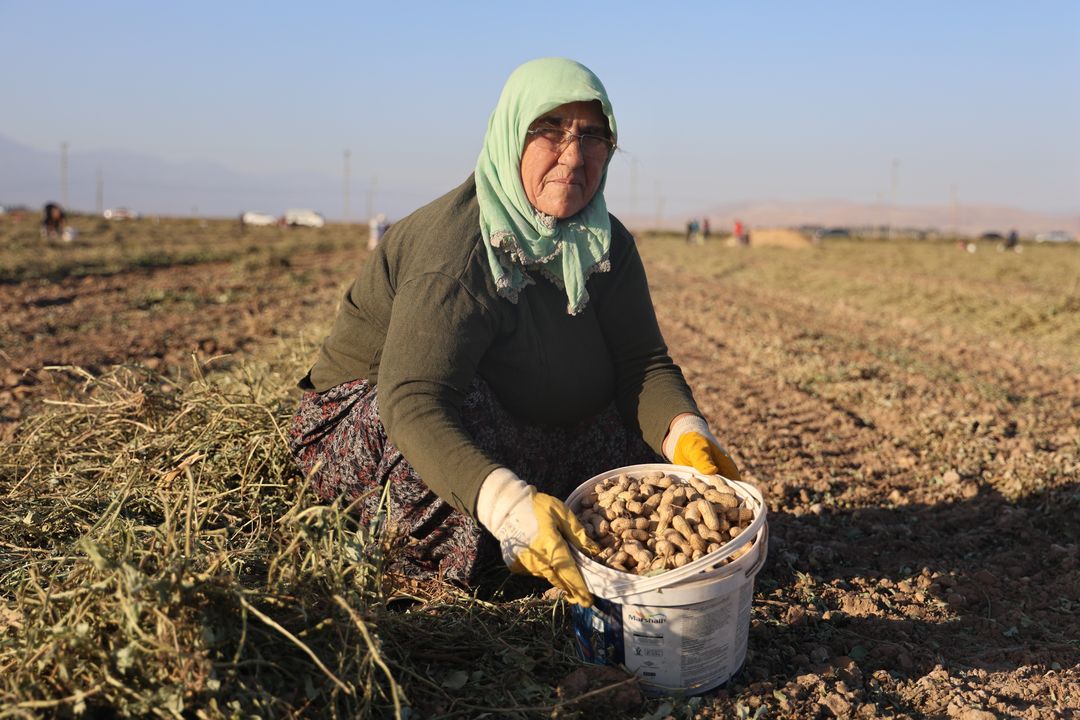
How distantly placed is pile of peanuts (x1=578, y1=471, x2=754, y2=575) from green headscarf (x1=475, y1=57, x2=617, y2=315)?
519 millimetres

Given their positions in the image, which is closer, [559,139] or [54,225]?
[559,139]

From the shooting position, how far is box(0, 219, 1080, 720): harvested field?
1.66m

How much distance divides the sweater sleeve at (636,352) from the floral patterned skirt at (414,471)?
134 mm

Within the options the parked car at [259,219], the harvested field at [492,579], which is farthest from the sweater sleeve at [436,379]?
the parked car at [259,219]

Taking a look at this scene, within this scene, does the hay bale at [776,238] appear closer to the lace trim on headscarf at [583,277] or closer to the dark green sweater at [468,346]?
the dark green sweater at [468,346]

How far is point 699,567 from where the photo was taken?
182cm

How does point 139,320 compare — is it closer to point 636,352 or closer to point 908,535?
point 636,352

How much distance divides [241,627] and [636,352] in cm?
134

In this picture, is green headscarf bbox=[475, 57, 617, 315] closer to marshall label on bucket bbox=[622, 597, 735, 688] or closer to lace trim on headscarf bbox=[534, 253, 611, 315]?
lace trim on headscarf bbox=[534, 253, 611, 315]

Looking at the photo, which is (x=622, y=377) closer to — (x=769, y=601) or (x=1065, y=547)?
(x=769, y=601)

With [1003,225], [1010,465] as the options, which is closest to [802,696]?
[1010,465]

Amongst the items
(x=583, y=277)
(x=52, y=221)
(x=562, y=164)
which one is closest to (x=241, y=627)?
(x=583, y=277)

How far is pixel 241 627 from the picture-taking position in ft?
5.69

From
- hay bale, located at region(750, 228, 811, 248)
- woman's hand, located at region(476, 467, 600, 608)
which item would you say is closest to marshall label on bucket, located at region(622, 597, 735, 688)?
woman's hand, located at region(476, 467, 600, 608)
